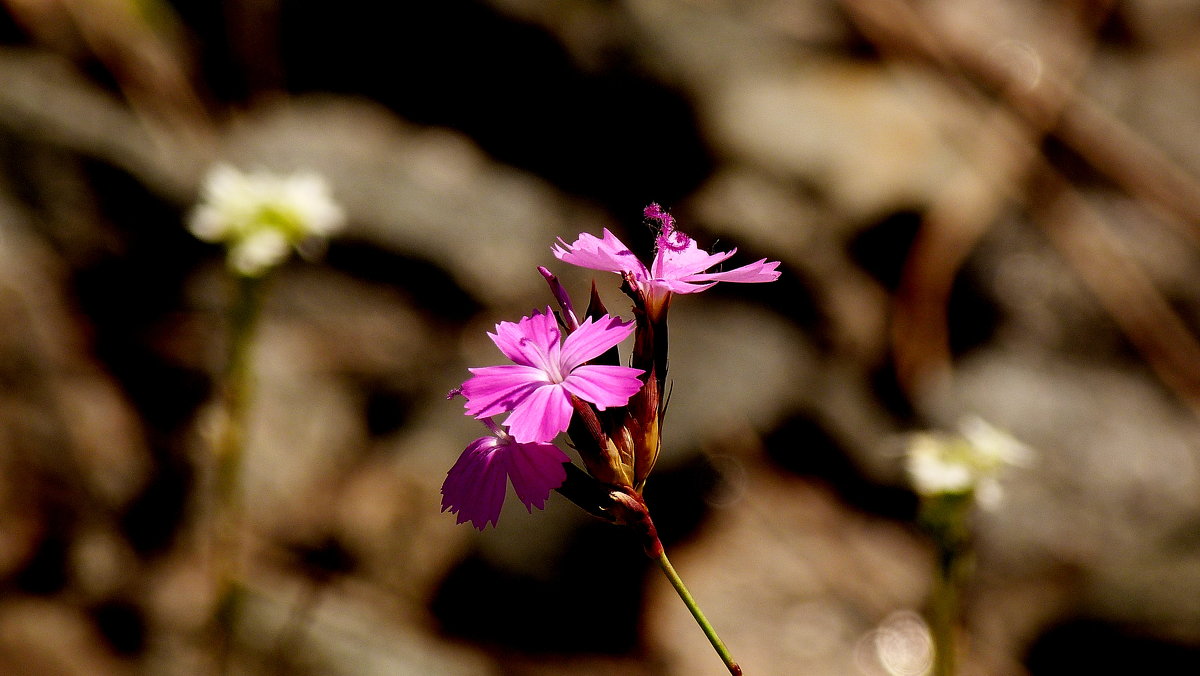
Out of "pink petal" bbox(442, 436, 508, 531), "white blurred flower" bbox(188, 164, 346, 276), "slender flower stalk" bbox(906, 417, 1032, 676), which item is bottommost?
"pink petal" bbox(442, 436, 508, 531)

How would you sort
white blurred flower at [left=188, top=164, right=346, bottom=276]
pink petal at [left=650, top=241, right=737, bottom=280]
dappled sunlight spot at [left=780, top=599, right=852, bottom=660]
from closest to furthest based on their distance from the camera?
1. pink petal at [left=650, top=241, right=737, bottom=280]
2. white blurred flower at [left=188, top=164, right=346, bottom=276]
3. dappled sunlight spot at [left=780, top=599, right=852, bottom=660]

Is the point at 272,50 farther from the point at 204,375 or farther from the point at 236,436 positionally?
the point at 236,436

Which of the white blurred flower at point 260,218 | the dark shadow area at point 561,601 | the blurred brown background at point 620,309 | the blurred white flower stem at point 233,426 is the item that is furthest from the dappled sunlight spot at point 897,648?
the white blurred flower at point 260,218

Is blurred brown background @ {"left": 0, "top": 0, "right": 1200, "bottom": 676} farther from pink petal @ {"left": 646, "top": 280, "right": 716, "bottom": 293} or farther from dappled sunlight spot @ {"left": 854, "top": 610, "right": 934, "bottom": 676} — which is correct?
pink petal @ {"left": 646, "top": 280, "right": 716, "bottom": 293}

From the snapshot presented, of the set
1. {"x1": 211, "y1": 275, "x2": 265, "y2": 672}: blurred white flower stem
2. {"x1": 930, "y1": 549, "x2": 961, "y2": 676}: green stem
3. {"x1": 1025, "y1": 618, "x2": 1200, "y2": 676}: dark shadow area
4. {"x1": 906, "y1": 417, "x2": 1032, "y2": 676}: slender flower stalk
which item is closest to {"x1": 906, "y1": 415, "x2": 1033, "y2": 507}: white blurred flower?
{"x1": 906, "y1": 417, "x2": 1032, "y2": 676}: slender flower stalk

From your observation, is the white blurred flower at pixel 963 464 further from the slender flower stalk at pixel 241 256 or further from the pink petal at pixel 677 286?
the slender flower stalk at pixel 241 256

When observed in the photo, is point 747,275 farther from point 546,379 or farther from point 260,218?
point 260,218
